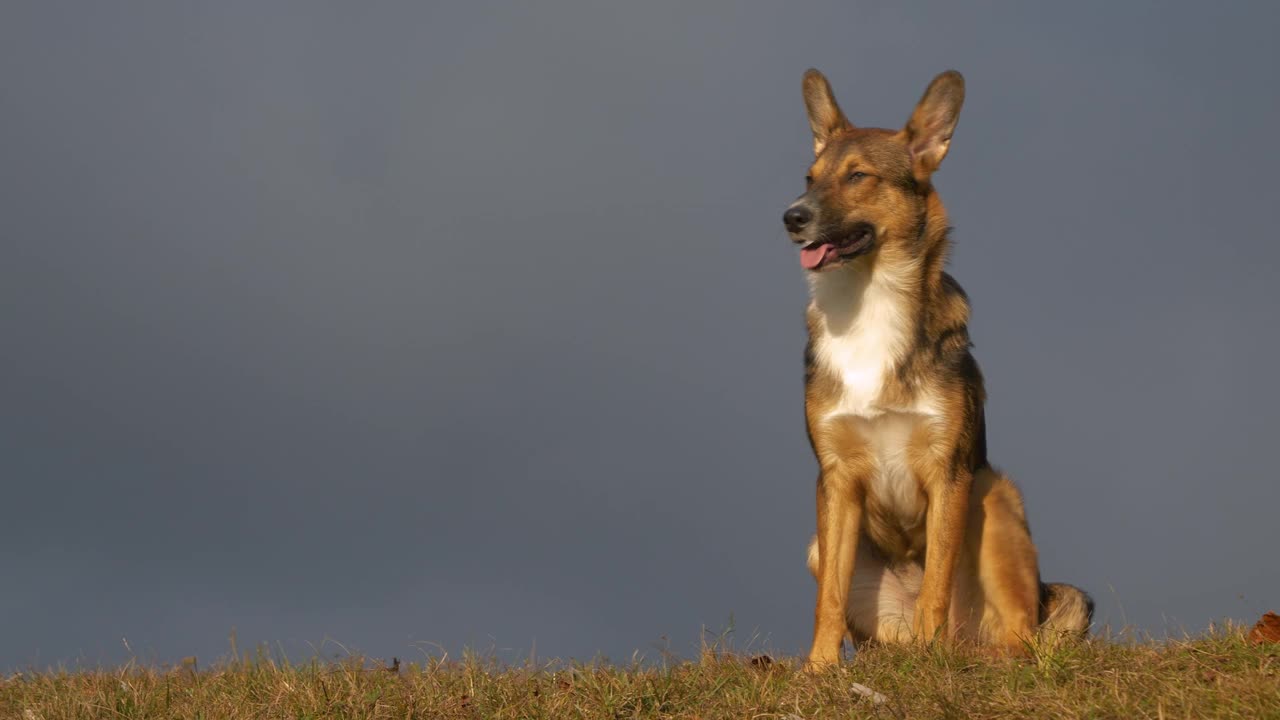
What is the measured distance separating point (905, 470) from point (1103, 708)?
236 centimetres

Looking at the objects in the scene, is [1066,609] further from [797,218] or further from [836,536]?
[797,218]

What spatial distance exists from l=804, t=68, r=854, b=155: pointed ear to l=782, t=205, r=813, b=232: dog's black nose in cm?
97

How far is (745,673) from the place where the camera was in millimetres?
7926

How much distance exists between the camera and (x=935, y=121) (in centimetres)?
896

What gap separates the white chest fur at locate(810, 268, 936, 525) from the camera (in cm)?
849

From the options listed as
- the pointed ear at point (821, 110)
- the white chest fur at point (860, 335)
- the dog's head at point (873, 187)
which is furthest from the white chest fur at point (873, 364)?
the pointed ear at point (821, 110)

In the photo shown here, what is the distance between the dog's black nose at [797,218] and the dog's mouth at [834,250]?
18 centimetres

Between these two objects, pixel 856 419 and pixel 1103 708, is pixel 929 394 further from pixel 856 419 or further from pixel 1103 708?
pixel 1103 708

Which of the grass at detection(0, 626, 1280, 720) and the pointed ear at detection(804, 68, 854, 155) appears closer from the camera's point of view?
the grass at detection(0, 626, 1280, 720)

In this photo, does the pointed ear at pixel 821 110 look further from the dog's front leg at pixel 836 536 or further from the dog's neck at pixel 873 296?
the dog's front leg at pixel 836 536

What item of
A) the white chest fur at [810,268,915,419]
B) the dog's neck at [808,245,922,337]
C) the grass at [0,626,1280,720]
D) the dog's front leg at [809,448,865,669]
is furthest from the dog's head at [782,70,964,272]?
the grass at [0,626,1280,720]

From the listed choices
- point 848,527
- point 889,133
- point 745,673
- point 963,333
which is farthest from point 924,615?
point 889,133

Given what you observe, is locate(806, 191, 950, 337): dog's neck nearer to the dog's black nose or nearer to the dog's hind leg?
the dog's black nose

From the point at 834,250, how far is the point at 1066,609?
9.95ft
